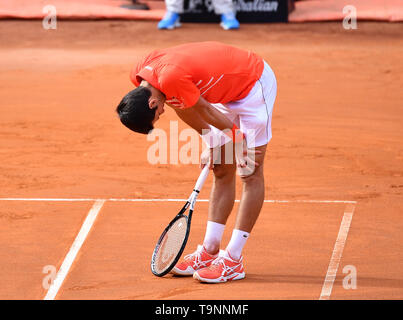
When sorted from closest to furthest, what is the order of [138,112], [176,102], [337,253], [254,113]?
[138,112] → [176,102] → [254,113] → [337,253]

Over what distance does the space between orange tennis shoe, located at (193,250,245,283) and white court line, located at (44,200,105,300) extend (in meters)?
0.79

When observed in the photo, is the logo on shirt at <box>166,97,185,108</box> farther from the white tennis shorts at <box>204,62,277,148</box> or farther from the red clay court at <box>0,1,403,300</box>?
the red clay court at <box>0,1,403,300</box>

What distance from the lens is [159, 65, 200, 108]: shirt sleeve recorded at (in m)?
4.05

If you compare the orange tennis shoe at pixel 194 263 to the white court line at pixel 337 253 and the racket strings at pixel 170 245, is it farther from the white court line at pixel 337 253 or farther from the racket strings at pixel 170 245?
the white court line at pixel 337 253

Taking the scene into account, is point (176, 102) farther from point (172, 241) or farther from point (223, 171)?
point (172, 241)

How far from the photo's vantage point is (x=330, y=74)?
32.5ft

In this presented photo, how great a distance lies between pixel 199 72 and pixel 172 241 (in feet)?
3.45

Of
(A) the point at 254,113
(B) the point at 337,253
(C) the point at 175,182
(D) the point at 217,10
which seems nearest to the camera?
(A) the point at 254,113

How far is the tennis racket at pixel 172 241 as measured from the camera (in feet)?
14.8

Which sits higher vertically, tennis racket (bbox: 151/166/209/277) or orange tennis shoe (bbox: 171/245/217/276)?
tennis racket (bbox: 151/166/209/277)

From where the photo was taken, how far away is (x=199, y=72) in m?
4.19

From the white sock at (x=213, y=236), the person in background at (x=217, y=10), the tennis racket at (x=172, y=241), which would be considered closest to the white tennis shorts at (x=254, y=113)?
the tennis racket at (x=172, y=241)

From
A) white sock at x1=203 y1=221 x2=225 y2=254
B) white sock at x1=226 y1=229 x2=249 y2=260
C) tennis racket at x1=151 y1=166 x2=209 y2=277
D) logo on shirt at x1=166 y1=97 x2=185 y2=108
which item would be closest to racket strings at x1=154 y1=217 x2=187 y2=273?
tennis racket at x1=151 y1=166 x2=209 y2=277

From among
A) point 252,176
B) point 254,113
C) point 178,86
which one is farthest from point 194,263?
point 178,86
